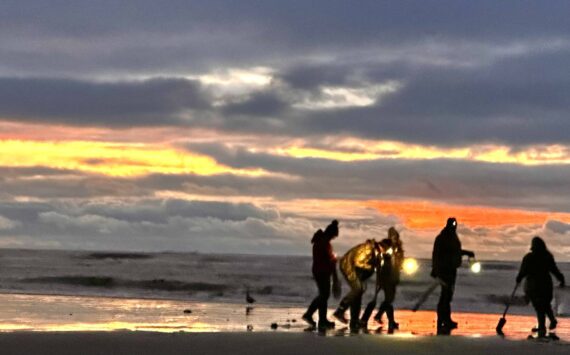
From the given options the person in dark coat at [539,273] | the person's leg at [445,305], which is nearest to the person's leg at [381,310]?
the person's leg at [445,305]

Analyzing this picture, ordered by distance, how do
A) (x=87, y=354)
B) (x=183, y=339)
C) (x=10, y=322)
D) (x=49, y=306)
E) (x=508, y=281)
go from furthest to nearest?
(x=508, y=281), (x=49, y=306), (x=10, y=322), (x=183, y=339), (x=87, y=354)

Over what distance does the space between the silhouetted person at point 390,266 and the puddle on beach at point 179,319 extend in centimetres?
60

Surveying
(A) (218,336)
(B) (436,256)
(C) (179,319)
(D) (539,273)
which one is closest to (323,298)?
(B) (436,256)

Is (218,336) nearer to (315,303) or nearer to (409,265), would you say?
(315,303)

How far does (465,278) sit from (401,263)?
44846mm

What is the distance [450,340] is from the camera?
1617 centimetres

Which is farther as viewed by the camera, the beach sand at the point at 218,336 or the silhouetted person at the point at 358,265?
the silhouetted person at the point at 358,265

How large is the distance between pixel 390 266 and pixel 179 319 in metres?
5.73

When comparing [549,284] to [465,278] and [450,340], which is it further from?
[465,278]

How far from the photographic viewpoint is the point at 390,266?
65.1 feet

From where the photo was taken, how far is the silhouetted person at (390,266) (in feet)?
64.4

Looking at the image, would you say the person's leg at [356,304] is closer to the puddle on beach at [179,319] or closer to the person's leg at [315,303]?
the puddle on beach at [179,319]

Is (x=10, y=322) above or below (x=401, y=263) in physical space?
below

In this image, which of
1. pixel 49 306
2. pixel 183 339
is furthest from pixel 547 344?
pixel 49 306
